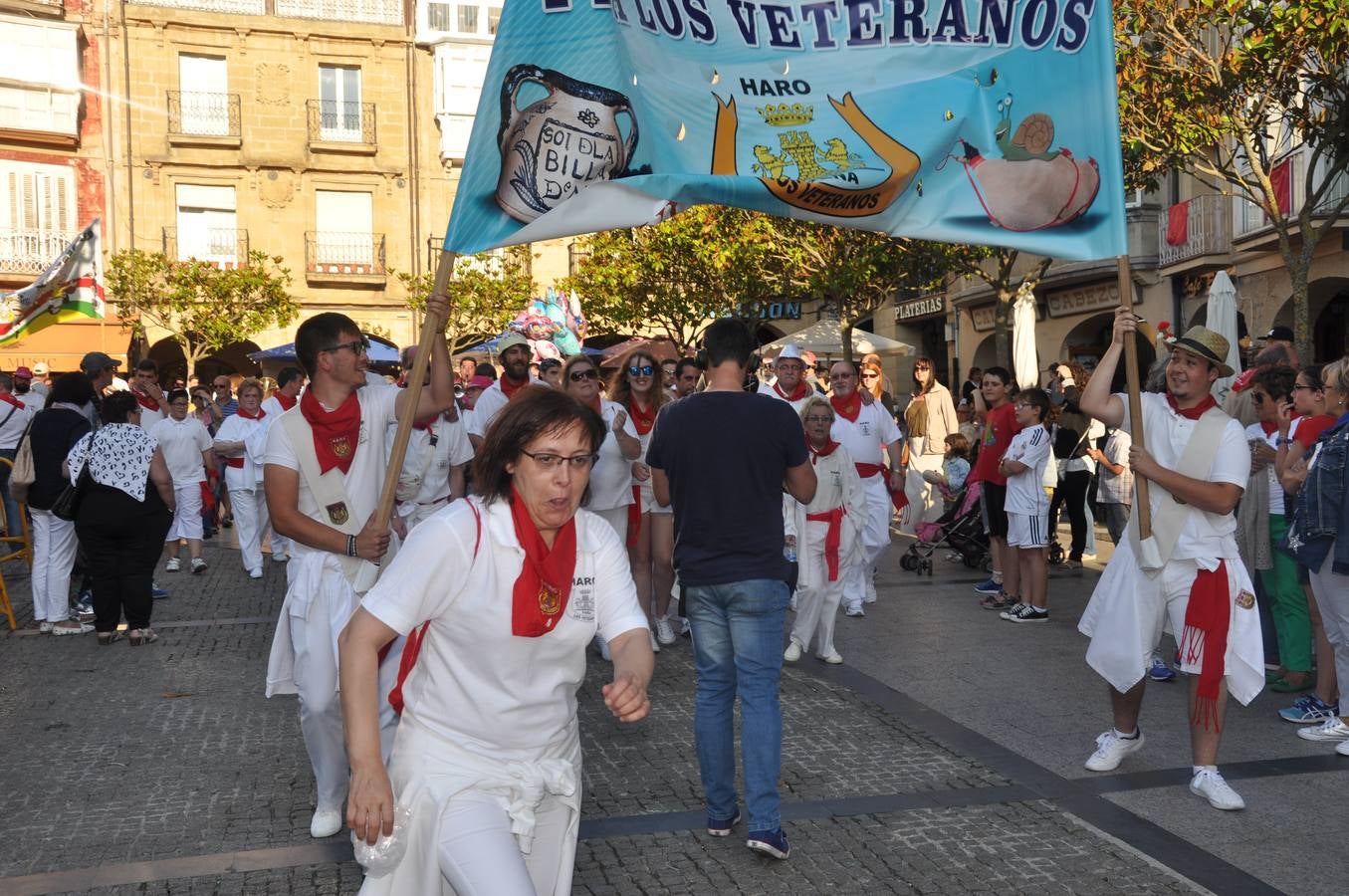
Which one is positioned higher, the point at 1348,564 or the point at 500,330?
the point at 500,330

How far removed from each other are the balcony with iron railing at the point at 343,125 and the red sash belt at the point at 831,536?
30.3 meters

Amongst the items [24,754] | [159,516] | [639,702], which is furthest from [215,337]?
[639,702]

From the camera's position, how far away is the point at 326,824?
16.9ft

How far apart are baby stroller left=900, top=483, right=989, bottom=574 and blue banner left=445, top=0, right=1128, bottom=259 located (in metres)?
7.05

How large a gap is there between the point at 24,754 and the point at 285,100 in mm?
32134

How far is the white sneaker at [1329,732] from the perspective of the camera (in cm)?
646

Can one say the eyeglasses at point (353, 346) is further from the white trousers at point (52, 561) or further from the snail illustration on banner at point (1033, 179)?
the white trousers at point (52, 561)

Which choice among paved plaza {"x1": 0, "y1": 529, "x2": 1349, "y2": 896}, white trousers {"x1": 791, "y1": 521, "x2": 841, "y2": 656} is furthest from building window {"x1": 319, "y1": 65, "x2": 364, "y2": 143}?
white trousers {"x1": 791, "y1": 521, "x2": 841, "y2": 656}

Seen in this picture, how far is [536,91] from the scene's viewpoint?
4.75m

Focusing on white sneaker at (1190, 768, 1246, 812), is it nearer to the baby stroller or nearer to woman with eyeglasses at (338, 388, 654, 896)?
woman with eyeglasses at (338, 388, 654, 896)

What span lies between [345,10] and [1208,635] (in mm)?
35508

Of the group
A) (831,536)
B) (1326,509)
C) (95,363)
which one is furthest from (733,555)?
(95,363)

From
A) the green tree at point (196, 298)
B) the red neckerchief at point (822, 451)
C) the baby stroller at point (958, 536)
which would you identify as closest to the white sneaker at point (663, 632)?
the red neckerchief at point (822, 451)

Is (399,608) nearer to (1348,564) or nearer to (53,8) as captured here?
(1348,564)
